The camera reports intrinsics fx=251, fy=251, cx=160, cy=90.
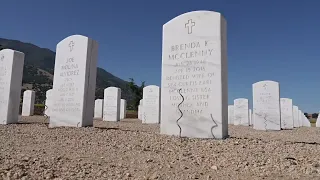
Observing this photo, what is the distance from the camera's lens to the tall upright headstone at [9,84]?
29.1 ft

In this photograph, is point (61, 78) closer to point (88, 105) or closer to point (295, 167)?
point (88, 105)

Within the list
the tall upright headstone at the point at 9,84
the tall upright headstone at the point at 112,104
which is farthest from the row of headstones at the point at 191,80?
the tall upright headstone at the point at 112,104

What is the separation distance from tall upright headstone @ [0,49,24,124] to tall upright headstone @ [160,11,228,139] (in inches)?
241

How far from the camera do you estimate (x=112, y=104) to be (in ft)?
52.5

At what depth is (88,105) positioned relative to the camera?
7418 millimetres

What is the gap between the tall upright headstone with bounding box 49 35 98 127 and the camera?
729 centimetres

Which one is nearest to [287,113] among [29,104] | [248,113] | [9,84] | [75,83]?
[248,113]

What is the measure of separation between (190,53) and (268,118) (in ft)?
25.6

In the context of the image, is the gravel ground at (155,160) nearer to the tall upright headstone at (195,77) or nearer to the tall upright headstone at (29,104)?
the tall upright headstone at (195,77)

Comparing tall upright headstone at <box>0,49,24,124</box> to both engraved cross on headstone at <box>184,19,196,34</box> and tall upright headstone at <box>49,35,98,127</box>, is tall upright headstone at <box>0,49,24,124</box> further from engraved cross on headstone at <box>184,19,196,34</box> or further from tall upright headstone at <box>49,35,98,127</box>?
engraved cross on headstone at <box>184,19,196,34</box>

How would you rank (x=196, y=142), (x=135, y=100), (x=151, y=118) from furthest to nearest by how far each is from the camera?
(x=135, y=100), (x=151, y=118), (x=196, y=142)

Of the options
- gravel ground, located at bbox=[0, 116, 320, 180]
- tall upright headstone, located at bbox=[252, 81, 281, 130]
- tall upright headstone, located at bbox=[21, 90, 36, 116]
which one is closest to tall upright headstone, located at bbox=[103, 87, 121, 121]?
tall upright headstone, located at bbox=[21, 90, 36, 116]

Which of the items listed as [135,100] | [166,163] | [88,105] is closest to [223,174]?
[166,163]

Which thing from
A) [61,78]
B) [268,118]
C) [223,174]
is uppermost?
[61,78]
